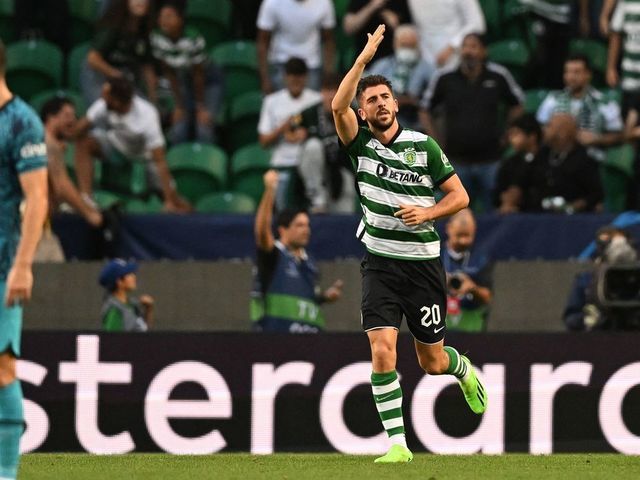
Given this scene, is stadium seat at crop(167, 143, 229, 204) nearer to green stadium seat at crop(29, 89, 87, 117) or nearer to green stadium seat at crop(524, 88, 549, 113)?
green stadium seat at crop(29, 89, 87, 117)

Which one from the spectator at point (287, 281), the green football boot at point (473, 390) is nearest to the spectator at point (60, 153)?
the spectator at point (287, 281)

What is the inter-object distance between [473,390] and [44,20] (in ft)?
28.0

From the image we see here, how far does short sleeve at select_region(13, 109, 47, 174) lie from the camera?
652cm

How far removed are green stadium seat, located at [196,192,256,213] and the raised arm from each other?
5.56 metres

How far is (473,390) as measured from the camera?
30.1ft

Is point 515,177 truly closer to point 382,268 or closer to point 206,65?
point 206,65

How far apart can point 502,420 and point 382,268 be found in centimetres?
309

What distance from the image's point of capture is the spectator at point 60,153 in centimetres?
1256

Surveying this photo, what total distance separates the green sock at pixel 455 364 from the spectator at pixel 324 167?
448cm

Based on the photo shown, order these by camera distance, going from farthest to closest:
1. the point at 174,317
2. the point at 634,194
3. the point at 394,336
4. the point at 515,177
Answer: the point at 634,194
the point at 515,177
the point at 174,317
the point at 394,336

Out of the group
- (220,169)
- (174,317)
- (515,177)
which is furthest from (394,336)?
(220,169)

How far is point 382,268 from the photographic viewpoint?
28.0 ft

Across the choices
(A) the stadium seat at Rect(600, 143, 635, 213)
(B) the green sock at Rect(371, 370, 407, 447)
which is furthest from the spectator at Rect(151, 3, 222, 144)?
(B) the green sock at Rect(371, 370, 407, 447)

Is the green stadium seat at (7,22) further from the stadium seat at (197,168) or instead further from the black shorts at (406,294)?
the black shorts at (406,294)
